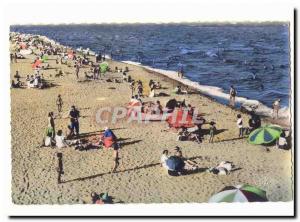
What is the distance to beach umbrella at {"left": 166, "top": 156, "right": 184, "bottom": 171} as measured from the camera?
1399 centimetres

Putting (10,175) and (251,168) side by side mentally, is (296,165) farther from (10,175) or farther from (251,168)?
(10,175)

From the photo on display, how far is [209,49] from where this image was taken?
1460 centimetres

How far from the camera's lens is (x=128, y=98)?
49.1 ft

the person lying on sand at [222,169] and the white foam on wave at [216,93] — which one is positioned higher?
the white foam on wave at [216,93]

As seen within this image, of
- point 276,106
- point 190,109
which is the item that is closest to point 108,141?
point 190,109

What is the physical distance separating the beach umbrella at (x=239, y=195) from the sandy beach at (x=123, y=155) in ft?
0.55

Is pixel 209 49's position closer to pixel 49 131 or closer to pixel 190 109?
pixel 190 109

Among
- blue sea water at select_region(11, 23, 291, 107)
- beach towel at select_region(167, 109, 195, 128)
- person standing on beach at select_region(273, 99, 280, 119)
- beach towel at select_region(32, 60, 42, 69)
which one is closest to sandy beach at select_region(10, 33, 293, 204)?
beach towel at select_region(167, 109, 195, 128)

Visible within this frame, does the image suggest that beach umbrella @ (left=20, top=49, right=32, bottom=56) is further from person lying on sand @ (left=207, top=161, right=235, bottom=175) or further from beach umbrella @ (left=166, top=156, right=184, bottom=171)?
person lying on sand @ (left=207, top=161, right=235, bottom=175)

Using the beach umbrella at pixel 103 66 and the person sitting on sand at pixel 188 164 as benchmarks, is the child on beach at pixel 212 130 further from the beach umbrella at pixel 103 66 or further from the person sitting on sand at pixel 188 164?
the beach umbrella at pixel 103 66

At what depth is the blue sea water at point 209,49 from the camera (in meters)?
14.2

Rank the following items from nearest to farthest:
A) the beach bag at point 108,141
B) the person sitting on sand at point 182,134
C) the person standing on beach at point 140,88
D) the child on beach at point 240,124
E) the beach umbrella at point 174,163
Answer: the beach umbrella at point 174,163 < the beach bag at point 108,141 < the person sitting on sand at point 182,134 < the child on beach at point 240,124 < the person standing on beach at point 140,88

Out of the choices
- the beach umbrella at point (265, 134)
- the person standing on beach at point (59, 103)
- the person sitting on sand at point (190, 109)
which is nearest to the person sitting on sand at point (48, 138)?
the person standing on beach at point (59, 103)

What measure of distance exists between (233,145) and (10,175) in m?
5.55
